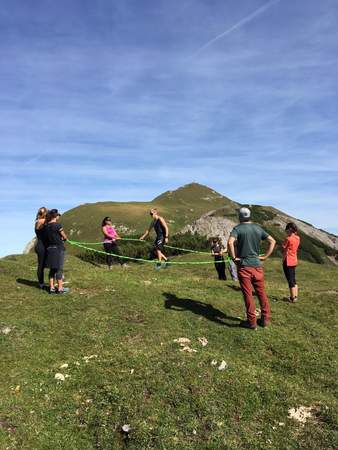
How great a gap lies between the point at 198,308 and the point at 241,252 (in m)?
3.26

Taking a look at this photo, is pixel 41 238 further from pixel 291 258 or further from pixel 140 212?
pixel 140 212

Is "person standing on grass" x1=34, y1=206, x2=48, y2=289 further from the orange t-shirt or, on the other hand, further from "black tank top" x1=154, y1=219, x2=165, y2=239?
the orange t-shirt

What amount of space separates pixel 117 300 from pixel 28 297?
326cm

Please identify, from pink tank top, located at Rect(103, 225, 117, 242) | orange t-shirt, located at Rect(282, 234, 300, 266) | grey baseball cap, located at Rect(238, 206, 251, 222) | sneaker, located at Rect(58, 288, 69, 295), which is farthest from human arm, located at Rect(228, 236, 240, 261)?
pink tank top, located at Rect(103, 225, 117, 242)

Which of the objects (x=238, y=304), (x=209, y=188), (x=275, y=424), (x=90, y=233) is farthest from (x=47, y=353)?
(x=209, y=188)

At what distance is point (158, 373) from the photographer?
10.4 meters

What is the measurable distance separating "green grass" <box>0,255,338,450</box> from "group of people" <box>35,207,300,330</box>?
66cm

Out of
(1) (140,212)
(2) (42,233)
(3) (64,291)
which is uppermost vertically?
(1) (140,212)

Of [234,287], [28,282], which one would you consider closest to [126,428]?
[234,287]

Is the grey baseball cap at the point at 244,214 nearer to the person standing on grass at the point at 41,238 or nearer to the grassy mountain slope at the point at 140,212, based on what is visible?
the person standing on grass at the point at 41,238

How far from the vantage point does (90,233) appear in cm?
9794

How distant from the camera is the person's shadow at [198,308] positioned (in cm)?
1398

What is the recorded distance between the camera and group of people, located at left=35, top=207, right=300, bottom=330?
41.3 ft

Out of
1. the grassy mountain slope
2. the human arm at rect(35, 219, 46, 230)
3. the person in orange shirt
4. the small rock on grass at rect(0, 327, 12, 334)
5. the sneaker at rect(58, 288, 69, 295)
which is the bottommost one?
the small rock on grass at rect(0, 327, 12, 334)
